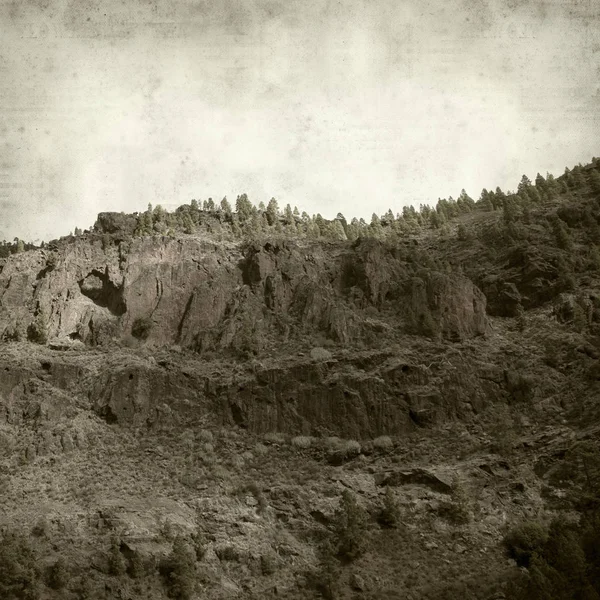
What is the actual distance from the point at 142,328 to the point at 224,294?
29.9ft

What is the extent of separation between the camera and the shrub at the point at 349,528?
153 feet

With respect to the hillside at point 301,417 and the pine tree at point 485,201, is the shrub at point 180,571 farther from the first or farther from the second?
the pine tree at point 485,201

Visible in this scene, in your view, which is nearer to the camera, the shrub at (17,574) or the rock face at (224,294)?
the shrub at (17,574)

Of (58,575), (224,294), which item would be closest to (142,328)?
(224,294)

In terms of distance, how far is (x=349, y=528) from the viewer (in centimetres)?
4709

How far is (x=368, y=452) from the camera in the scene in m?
55.6

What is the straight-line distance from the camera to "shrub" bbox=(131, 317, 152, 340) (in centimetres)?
6831

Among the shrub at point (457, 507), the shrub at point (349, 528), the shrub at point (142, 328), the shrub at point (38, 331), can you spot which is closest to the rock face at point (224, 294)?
the shrub at point (142, 328)

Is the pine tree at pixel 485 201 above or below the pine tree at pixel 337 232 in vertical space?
above

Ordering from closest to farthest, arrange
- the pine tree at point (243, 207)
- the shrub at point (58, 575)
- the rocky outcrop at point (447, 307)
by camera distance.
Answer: the shrub at point (58, 575) → the rocky outcrop at point (447, 307) → the pine tree at point (243, 207)

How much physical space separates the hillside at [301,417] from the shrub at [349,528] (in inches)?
5.7

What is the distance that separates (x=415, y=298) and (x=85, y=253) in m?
36.4

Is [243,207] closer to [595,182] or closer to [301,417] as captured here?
[595,182]

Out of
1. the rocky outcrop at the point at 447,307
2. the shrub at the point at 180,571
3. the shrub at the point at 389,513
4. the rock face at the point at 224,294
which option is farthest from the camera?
the rock face at the point at 224,294
